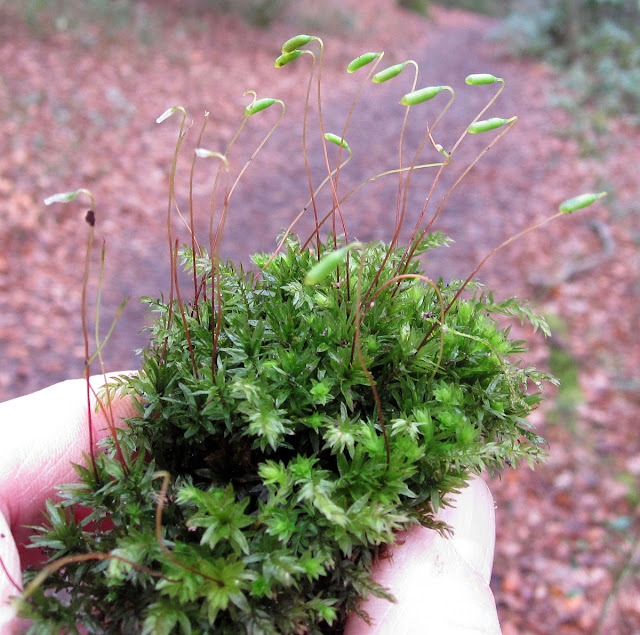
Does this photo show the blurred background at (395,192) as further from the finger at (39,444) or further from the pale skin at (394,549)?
the finger at (39,444)

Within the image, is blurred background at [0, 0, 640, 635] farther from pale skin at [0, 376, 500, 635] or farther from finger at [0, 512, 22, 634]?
finger at [0, 512, 22, 634]

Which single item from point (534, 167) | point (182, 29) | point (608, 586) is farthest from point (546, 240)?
point (182, 29)

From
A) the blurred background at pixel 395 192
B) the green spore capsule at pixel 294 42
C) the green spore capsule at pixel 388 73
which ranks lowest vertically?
the blurred background at pixel 395 192

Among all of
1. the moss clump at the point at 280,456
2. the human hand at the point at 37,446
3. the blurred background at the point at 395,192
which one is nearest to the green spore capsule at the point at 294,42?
the moss clump at the point at 280,456

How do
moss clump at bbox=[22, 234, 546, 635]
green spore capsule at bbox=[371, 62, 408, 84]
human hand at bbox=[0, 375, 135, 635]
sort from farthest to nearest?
human hand at bbox=[0, 375, 135, 635]
green spore capsule at bbox=[371, 62, 408, 84]
moss clump at bbox=[22, 234, 546, 635]

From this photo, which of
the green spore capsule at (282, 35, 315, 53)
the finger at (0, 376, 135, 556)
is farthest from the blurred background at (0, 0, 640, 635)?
the green spore capsule at (282, 35, 315, 53)

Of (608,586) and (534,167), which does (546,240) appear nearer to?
(534,167)

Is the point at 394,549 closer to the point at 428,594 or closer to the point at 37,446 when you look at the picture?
the point at 428,594

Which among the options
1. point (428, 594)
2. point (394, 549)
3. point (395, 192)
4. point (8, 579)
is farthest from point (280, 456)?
point (395, 192)

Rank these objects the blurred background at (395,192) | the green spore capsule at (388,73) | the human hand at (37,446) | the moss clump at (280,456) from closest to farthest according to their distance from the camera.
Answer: the moss clump at (280,456), the green spore capsule at (388,73), the human hand at (37,446), the blurred background at (395,192)
